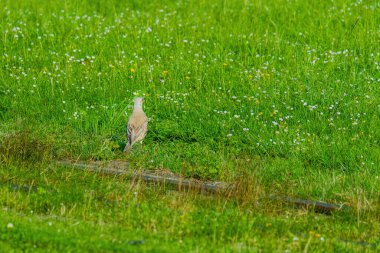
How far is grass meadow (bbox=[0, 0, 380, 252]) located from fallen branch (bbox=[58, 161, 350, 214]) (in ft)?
0.48

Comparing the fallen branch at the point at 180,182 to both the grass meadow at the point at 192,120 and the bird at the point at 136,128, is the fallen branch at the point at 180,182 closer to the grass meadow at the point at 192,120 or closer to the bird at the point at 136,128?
the grass meadow at the point at 192,120

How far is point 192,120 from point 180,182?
9.82 feet

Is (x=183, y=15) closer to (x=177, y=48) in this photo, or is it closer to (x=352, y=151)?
(x=177, y=48)

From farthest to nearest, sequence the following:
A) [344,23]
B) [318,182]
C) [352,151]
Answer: [344,23] < [352,151] < [318,182]

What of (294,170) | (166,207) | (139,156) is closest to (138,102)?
(139,156)

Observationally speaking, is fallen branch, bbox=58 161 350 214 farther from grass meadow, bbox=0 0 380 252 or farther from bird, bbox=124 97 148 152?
bird, bbox=124 97 148 152

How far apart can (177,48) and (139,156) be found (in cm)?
469

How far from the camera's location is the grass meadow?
8789mm

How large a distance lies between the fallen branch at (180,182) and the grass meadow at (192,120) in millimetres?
146

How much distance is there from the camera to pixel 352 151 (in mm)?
11891

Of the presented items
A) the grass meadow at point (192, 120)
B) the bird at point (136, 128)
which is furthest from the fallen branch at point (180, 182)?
the bird at point (136, 128)

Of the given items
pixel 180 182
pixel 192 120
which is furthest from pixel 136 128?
pixel 180 182

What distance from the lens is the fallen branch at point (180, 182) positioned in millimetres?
10084

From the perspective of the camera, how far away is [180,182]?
34.4 ft
